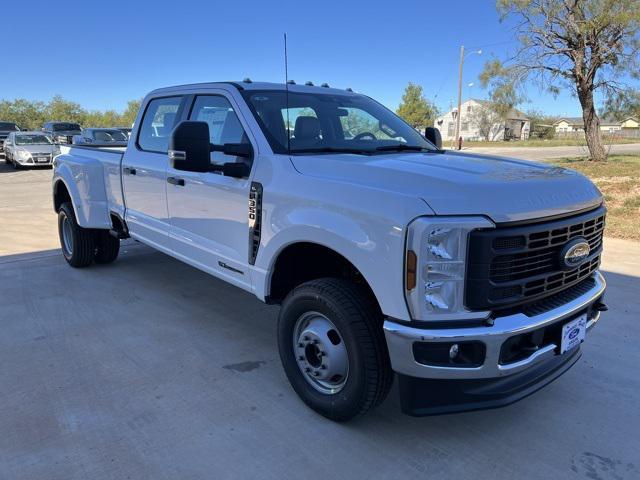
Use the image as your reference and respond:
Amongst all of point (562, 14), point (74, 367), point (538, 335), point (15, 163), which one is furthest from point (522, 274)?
point (15, 163)

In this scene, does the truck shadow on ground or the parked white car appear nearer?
the truck shadow on ground

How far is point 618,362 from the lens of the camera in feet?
12.3

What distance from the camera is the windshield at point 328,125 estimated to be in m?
3.51

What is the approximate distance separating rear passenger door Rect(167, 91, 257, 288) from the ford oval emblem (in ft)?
6.15

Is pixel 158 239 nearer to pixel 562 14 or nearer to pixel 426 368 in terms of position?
pixel 426 368

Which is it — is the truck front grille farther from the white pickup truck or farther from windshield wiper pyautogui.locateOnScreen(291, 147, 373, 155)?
windshield wiper pyautogui.locateOnScreen(291, 147, 373, 155)

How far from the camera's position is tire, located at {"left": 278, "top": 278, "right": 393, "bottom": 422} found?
267cm

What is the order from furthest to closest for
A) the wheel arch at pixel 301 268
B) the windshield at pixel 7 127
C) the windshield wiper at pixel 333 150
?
the windshield at pixel 7 127 → the windshield wiper at pixel 333 150 → the wheel arch at pixel 301 268

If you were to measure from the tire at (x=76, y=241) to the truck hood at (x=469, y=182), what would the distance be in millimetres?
3780

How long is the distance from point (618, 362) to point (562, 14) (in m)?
16.5

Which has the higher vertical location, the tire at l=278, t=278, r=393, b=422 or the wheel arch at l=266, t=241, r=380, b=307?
the wheel arch at l=266, t=241, r=380, b=307

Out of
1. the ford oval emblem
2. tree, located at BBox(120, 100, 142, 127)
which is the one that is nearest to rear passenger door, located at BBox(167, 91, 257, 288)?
the ford oval emblem

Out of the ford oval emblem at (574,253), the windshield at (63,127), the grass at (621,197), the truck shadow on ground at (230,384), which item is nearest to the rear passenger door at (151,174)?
the truck shadow on ground at (230,384)

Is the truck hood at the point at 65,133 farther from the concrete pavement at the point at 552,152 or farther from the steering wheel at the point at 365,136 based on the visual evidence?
the steering wheel at the point at 365,136
